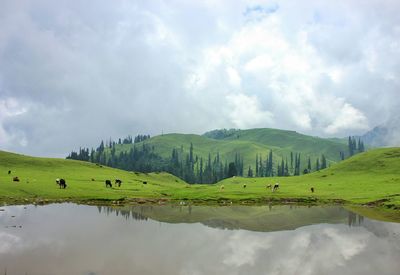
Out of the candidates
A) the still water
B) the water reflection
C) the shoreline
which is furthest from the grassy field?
the still water

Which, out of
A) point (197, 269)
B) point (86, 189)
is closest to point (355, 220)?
point (197, 269)

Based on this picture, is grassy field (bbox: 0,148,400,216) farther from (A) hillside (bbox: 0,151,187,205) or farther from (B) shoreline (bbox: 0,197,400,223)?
(B) shoreline (bbox: 0,197,400,223)

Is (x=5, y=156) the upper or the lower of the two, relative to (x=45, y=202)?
upper

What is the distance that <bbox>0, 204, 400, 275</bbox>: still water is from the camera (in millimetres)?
23672

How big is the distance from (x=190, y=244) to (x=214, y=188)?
3003 inches

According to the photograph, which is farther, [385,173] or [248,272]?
[385,173]

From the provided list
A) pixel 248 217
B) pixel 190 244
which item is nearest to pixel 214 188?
pixel 248 217

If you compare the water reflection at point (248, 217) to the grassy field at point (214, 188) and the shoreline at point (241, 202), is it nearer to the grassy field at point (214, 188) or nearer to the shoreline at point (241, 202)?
the shoreline at point (241, 202)

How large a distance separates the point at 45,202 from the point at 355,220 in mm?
49068

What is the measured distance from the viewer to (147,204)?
229 ft

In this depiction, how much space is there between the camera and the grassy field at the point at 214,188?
2867 inches

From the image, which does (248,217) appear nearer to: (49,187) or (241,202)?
(241,202)

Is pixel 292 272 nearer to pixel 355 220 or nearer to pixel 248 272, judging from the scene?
pixel 248 272

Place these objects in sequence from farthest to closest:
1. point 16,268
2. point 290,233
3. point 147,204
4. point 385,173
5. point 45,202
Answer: point 385,173 → point 147,204 → point 45,202 → point 290,233 → point 16,268
